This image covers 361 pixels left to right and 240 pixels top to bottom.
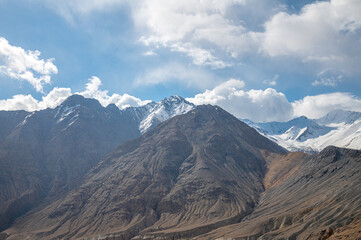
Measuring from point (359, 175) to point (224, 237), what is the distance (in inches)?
3064

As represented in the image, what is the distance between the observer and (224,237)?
570 feet

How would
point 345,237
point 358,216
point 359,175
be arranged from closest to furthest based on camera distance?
point 345,237, point 358,216, point 359,175

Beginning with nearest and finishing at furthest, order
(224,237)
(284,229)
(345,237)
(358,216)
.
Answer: (345,237), (358,216), (284,229), (224,237)

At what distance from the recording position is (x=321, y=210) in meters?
165

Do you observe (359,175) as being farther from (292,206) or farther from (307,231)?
(307,231)

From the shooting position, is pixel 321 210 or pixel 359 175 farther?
pixel 359 175

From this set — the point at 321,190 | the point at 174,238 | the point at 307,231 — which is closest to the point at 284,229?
the point at 307,231

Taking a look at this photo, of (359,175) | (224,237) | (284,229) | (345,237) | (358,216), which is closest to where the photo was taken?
(345,237)

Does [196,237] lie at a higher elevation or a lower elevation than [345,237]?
higher

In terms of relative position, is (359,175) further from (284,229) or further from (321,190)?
(284,229)

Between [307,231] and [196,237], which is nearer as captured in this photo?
[307,231]

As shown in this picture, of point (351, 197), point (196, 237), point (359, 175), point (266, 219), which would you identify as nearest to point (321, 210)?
point (351, 197)

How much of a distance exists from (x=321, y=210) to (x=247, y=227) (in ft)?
115

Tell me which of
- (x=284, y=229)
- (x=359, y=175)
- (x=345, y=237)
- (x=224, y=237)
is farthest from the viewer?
(x=359, y=175)
